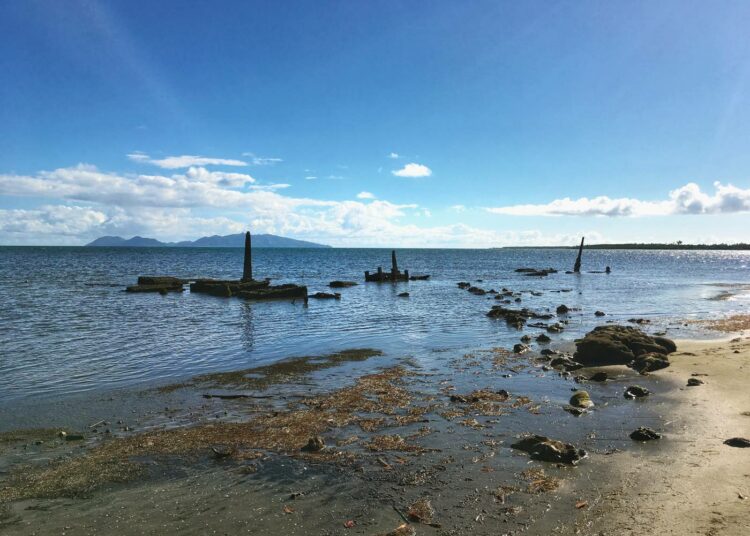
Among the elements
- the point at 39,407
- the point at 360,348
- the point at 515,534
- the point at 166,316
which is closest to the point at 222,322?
the point at 166,316

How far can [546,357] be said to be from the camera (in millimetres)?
16562

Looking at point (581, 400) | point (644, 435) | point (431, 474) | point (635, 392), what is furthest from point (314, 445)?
point (635, 392)

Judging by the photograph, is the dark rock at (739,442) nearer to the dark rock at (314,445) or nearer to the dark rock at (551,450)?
the dark rock at (551,450)

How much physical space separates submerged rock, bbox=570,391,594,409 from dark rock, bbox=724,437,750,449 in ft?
9.29

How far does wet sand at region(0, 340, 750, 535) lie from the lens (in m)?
6.18

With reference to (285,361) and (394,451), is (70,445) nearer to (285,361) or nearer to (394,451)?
(394,451)

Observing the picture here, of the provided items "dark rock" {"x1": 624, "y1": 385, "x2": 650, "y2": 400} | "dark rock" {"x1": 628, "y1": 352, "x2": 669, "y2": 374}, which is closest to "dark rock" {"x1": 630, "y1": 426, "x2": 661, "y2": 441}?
"dark rock" {"x1": 624, "y1": 385, "x2": 650, "y2": 400}

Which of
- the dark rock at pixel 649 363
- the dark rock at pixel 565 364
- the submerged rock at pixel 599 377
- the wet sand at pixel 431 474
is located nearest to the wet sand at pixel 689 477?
the wet sand at pixel 431 474

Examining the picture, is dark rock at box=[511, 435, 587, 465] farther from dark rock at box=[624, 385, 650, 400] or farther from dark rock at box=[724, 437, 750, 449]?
dark rock at box=[624, 385, 650, 400]

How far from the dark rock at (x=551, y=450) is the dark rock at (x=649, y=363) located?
A: 7374 millimetres

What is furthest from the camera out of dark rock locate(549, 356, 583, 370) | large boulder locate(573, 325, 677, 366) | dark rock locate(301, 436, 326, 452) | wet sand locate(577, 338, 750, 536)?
large boulder locate(573, 325, 677, 366)

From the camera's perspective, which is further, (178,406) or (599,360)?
(599,360)

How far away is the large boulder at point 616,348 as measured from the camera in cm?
1534

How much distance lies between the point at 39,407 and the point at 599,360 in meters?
15.9
